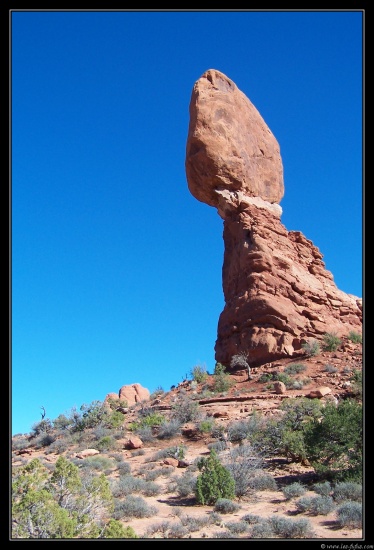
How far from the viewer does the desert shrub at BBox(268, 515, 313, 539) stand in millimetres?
7383

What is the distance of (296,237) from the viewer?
26703mm

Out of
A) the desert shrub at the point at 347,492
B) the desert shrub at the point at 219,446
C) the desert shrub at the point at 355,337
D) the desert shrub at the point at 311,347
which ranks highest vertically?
the desert shrub at the point at 355,337

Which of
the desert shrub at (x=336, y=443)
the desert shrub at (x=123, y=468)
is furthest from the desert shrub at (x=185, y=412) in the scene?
the desert shrub at (x=336, y=443)

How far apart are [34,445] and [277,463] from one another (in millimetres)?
10329

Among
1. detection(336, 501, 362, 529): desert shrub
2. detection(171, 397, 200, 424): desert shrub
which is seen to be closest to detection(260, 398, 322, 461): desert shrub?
detection(171, 397, 200, 424): desert shrub

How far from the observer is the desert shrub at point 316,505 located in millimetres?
8383

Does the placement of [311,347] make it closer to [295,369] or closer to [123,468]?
[295,369]

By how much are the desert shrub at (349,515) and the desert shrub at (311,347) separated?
1370 cm

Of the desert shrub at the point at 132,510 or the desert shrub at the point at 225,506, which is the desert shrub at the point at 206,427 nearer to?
the desert shrub at the point at 132,510

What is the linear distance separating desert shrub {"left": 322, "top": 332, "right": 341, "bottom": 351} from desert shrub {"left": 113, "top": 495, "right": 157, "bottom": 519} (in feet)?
47.7

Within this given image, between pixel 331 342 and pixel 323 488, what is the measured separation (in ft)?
43.4
